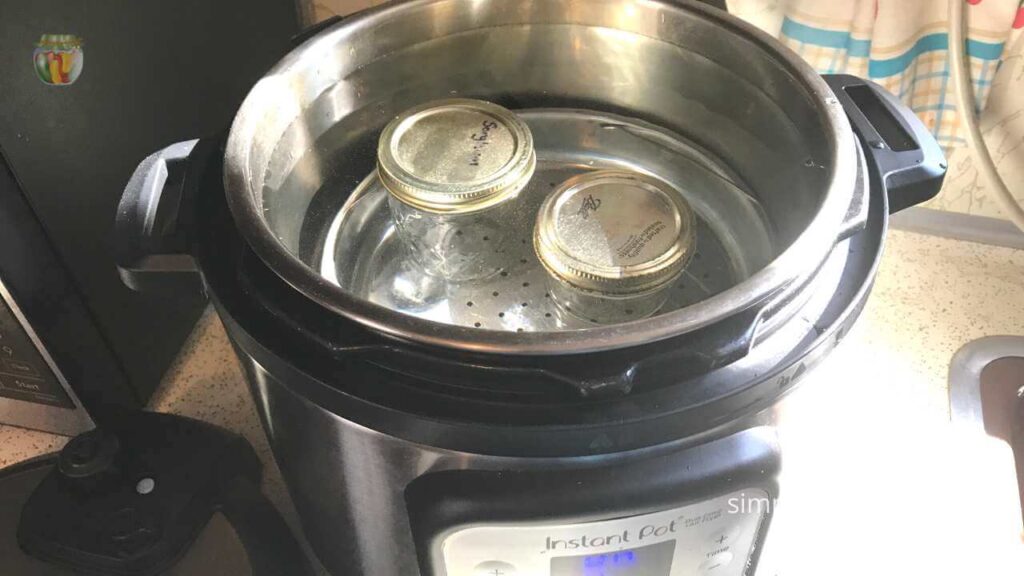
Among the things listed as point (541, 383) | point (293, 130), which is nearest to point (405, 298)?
point (293, 130)

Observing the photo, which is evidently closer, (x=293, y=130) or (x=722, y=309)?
(x=722, y=309)

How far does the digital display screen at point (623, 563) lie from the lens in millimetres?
518

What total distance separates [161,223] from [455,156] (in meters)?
0.22

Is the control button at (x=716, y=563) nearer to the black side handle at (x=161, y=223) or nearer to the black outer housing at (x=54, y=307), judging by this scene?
the black side handle at (x=161, y=223)

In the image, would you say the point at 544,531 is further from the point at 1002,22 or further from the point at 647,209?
the point at 1002,22

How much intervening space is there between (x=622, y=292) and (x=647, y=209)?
0.29 ft

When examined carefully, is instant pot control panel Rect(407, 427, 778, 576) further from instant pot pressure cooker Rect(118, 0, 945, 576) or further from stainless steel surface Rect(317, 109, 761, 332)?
stainless steel surface Rect(317, 109, 761, 332)

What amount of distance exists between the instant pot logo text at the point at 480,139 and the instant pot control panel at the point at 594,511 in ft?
0.92

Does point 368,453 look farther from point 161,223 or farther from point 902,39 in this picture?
point 902,39

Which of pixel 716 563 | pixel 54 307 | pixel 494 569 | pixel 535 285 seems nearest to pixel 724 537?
pixel 716 563

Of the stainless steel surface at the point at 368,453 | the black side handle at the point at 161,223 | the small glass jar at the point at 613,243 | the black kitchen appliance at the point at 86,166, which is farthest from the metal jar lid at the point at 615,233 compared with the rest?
the black kitchen appliance at the point at 86,166

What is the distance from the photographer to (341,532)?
61 cm

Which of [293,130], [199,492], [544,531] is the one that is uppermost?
[293,130]

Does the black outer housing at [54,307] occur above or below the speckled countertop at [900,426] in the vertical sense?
above
